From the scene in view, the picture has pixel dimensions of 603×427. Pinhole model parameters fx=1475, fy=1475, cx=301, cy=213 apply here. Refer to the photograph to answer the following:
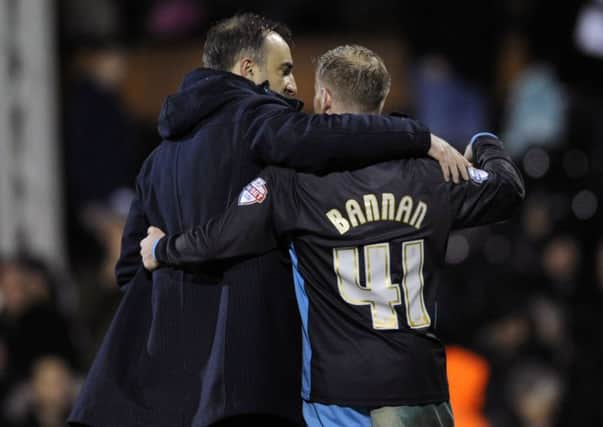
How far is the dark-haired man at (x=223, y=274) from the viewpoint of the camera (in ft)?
15.3

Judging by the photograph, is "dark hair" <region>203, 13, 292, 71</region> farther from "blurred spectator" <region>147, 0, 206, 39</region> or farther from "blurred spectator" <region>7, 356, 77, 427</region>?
"blurred spectator" <region>147, 0, 206, 39</region>

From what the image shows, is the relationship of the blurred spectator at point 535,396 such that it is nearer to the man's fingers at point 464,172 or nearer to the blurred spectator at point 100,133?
the blurred spectator at point 100,133

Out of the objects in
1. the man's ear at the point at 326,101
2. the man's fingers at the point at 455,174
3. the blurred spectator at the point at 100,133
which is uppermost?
the man's ear at the point at 326,101

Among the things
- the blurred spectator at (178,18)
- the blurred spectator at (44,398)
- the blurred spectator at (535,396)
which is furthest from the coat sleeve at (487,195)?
the blurred spectator at (178,18)

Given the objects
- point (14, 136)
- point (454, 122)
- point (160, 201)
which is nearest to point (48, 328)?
point (14, 136)

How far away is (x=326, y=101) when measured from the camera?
481 centimetres

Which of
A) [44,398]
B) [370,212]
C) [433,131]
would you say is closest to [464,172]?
[370,212]

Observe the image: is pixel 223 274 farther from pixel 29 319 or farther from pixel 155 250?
pixel 29 319

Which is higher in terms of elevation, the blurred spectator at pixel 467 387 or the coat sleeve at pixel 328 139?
the coat sleeve at pixel 328 139

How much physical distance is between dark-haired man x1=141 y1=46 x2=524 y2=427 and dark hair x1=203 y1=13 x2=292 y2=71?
12.0 inches

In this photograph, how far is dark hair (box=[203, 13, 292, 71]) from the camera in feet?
16.2

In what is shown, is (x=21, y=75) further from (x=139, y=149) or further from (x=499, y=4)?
(x=499, y=4)

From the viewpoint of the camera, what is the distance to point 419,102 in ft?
36.5

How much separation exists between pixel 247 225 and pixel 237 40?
0.68 m
